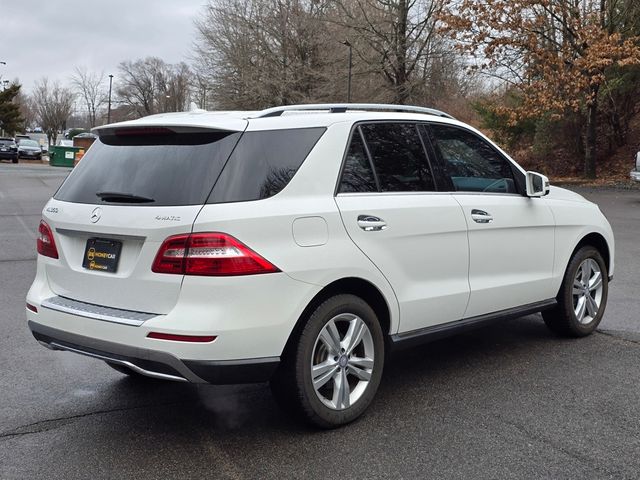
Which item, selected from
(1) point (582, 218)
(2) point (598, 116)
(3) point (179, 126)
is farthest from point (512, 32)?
(3) point (179, 126)

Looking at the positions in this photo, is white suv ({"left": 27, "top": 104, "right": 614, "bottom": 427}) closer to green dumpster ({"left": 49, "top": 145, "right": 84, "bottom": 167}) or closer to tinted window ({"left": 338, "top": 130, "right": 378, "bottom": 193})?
tinted window ({"left": 338, "top": 130, "right": 378, "bottom": 193})

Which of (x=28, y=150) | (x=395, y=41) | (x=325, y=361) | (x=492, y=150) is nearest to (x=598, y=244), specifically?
(x=492, y=150)

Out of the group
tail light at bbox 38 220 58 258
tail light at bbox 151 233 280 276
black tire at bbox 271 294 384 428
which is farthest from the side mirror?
tail light at bbox 38 220 58 258

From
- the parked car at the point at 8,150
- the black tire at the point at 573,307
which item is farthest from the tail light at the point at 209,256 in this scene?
the parked car at the point at 8,150

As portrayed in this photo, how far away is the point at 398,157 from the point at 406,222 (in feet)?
1.56

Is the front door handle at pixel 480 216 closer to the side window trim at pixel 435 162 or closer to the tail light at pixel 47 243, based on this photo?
the side window trim at pixel 435 162

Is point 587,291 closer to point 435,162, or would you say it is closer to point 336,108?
point 435,162

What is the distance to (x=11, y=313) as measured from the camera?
633 cm

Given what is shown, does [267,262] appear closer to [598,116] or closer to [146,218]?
[146,218]

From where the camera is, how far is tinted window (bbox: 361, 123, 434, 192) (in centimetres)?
409

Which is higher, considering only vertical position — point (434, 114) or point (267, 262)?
point (434, 114)

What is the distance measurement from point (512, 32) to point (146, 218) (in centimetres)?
2483

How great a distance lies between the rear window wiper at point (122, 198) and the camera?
351 cm

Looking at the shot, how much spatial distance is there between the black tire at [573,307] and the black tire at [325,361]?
85.5 inches
